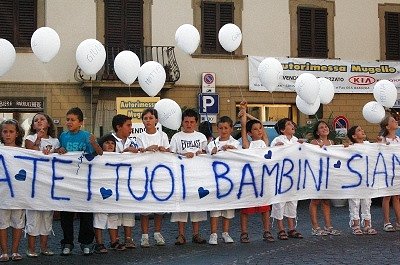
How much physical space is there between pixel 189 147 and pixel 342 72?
1327cm

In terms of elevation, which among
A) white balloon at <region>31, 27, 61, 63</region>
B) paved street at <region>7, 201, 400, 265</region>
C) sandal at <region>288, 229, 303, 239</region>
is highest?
white balloon at <region>31, 27, 61, 63</region>

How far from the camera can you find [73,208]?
745cm

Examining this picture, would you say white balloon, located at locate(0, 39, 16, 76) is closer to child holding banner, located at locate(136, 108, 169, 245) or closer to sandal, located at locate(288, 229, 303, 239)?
child holding banner, located at locate(136, 108, 169, 245)

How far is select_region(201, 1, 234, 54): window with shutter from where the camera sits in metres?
19.2

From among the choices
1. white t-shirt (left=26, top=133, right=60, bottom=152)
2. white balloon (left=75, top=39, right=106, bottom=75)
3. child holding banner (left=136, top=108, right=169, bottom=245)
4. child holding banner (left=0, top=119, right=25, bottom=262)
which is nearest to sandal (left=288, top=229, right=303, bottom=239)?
child holding banner (left=136, top=108, right=169, bottom=245)

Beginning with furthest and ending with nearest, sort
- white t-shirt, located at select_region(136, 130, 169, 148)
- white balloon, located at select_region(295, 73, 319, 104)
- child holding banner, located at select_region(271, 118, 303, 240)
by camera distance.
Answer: white balloon, located at select_region(295, 73, 319, 104), child holding banner, located at select_region(271, 118, 303, 240), white t-shirt, located at select_region(136, 130, 169, 148)

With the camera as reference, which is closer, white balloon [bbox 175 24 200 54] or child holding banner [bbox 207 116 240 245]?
child holding banner [bbox 207 116 240 245]

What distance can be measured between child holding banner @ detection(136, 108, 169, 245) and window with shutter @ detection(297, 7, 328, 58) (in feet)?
42.3

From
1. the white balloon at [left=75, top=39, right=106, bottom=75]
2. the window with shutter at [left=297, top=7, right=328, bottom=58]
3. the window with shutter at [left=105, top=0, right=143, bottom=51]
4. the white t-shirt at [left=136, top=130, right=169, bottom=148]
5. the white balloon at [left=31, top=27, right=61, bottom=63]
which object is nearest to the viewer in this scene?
the white t-shirt at [left=136, top=130, right=169, bottom=148]

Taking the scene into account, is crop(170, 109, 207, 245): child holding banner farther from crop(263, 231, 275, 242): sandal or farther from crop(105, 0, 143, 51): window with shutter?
crop(105, 0, 143, 51): window with shutter

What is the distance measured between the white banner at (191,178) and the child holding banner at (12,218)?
0.37 ft

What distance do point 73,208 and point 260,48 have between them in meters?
13.0

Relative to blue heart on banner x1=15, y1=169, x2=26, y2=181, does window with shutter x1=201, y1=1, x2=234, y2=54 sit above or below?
above

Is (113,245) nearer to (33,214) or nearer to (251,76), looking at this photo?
(33,214)
